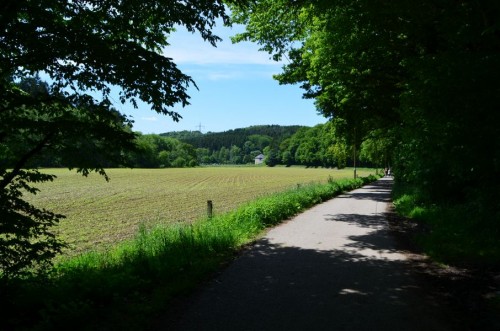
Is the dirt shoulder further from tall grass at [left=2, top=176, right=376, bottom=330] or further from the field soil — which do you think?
tall grass at [left=2, top=176, right=376, bottom=330]

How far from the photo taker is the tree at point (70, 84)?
16.1 ft

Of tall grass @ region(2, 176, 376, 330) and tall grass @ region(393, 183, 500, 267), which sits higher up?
tall grass @ region(393, 183, 500, 267)

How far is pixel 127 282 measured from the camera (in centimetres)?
603

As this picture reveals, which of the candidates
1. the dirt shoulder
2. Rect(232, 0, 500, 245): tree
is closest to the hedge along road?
the dirt shoulder

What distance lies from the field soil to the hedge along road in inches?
0.5

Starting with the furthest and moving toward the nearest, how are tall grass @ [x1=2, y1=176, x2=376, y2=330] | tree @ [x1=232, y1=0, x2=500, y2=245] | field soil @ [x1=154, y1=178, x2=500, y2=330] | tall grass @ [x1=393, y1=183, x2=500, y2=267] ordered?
tall grass @ [x1=393, y1=183, x2=500, y2=267] < tree @ [x1=232, y1=0, x2=500, y2=245] < field soil @ [x1=154, y1=178, x2=500, y2=330] < tall grass @ [x1=2, y1=176, x2=376, y2=330]

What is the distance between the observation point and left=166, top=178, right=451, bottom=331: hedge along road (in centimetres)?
496

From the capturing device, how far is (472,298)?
5.78 metres

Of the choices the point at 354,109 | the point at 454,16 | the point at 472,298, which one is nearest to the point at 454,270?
the point at 472,298

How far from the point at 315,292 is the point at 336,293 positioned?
33 cm

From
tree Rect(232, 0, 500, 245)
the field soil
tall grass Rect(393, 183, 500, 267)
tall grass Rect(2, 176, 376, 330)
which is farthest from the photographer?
tall grass Rect(393, 183, 500, 267)

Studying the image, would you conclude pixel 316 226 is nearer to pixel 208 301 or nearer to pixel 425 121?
pixel 425 121

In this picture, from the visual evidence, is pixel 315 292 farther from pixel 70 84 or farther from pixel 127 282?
pixel 70 84

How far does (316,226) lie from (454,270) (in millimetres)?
5782
